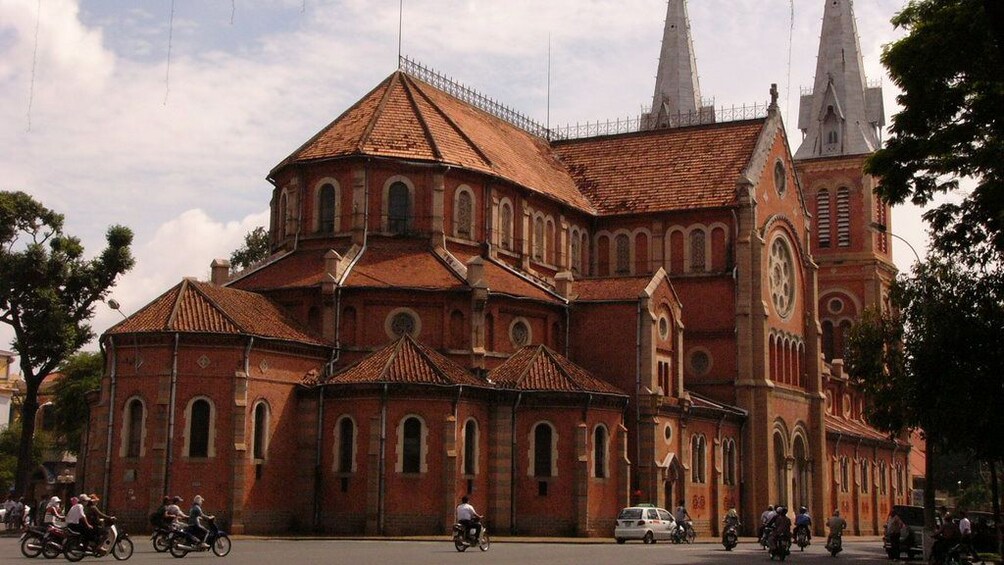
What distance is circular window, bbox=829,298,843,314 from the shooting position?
89400 mm

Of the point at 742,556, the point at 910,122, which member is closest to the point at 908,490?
the point at 742,556

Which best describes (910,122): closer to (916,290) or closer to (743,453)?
(916,290)

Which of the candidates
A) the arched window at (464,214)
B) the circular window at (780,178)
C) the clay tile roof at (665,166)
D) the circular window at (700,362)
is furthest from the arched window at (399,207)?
the circular window at (780,178)

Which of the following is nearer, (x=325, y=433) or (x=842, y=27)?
(x=325, y=433)

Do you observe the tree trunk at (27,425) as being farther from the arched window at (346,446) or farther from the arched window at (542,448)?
the arched window at (542,448)

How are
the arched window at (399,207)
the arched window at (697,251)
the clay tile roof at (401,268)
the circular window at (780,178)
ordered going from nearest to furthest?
the clay tile roof at (401,268) → the arched window at (399,207) → the arched window at (697,251) → the circular window at (780,178)

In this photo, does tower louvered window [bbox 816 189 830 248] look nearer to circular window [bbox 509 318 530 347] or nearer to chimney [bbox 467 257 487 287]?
circular window [bbox 509 318 530 347]

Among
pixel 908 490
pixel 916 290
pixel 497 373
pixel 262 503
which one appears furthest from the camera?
pixel 908 490

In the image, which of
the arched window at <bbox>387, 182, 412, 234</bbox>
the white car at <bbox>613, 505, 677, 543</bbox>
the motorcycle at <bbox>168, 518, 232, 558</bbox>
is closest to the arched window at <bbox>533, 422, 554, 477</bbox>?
the white car at <bbox>613, 505, 677, 543</bbox>

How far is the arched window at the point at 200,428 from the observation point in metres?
48.1

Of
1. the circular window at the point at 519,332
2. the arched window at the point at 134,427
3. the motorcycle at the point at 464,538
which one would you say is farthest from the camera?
the circular window at the point at 519,332

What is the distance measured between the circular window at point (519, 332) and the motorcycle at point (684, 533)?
401 inches

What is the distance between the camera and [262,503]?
48844 millimetres

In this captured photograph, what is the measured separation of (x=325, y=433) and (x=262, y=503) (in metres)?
3.51
